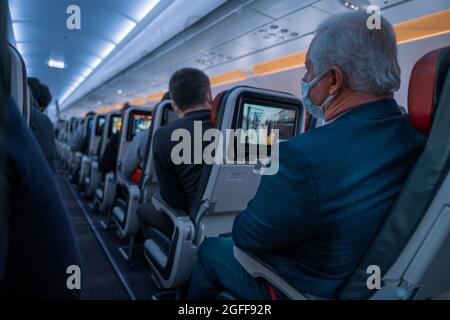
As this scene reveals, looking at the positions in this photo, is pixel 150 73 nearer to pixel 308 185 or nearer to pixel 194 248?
pixel 194 248

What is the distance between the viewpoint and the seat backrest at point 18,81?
3.44ft

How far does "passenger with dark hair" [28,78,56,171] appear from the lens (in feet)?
7.97

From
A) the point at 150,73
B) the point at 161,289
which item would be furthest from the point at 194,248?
the point at 150,73

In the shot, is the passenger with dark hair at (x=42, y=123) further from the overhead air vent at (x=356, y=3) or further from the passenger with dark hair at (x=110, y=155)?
the overhead air vent at (x=356, y=3)

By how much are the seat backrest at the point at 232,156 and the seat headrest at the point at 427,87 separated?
35.2 inches

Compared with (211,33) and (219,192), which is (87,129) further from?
(219,192)

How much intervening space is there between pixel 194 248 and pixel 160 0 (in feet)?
13.5

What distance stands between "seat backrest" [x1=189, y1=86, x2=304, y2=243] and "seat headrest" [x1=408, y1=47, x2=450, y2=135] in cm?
89

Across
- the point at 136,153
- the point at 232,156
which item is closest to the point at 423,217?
the point at 232,156

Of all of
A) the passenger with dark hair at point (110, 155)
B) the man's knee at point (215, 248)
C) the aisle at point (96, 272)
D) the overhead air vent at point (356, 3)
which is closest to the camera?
the man's knee at point (215, 248)

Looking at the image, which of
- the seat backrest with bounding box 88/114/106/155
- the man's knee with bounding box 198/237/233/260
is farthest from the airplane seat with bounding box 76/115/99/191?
the man's knee with bounding box 198/237/233/260

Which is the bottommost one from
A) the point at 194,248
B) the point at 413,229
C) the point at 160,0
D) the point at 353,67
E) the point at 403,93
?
the point at 194,248

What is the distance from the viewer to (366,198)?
0.91 metres

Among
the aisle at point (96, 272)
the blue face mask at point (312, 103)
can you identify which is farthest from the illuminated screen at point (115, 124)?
the blue face mask at point (312, 103)
